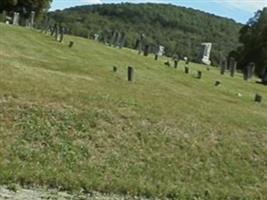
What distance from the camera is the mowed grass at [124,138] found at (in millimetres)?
14555

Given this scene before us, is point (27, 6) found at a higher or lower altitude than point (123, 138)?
higher

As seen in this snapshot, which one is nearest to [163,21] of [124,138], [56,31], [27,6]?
[27,6]

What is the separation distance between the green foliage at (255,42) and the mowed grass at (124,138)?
44.6 meters

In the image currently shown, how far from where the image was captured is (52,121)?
675 inches

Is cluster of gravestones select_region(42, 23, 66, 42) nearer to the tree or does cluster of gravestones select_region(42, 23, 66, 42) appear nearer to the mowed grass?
the mowed grass

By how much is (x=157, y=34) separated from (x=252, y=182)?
102 meters

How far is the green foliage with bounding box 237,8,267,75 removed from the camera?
230 ft

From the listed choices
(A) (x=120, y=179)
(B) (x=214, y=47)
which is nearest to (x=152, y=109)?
(A) (x=120, y=179)

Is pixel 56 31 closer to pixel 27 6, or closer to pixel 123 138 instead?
pixel 123 138

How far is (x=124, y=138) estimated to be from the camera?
56.5 feet

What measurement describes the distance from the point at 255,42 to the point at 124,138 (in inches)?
2287

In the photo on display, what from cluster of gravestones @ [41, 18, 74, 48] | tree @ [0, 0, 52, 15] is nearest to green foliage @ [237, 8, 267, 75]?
tree @ [0, 0, 52, 15]

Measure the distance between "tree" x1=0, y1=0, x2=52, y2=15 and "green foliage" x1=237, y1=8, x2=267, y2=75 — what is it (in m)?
20.3

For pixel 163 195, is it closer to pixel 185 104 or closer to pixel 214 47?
pixel 185 104
